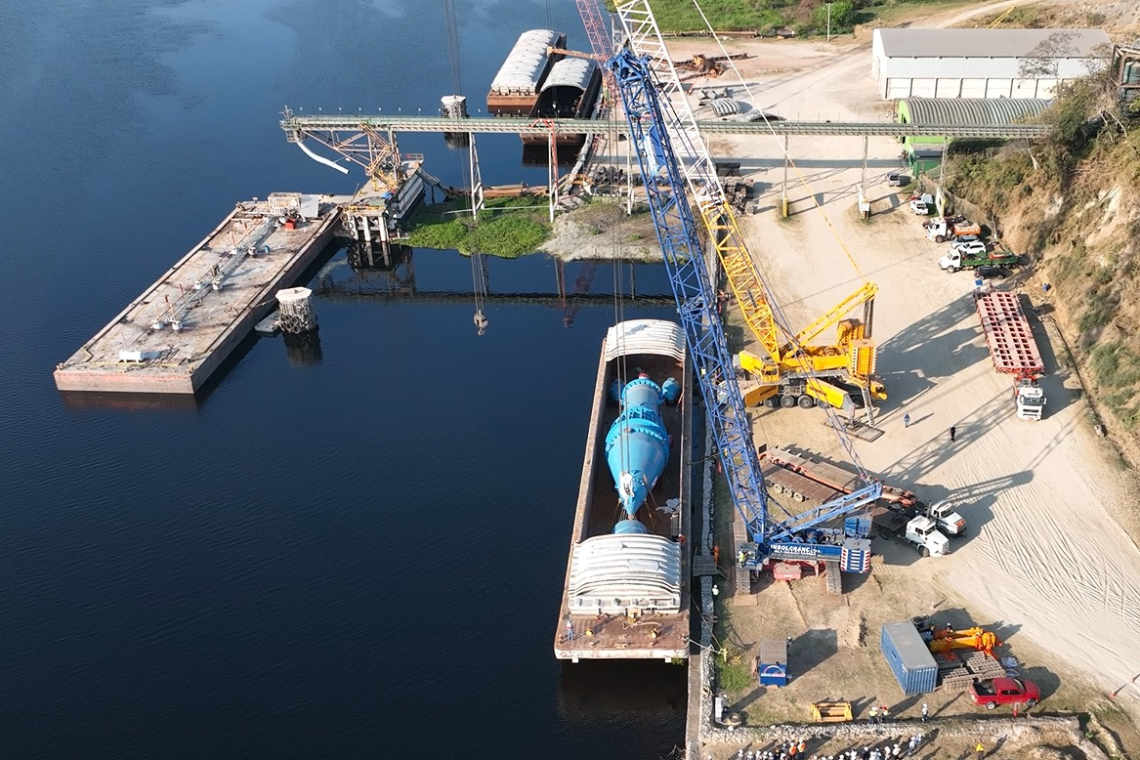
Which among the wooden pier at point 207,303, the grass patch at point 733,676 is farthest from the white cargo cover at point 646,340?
the wooden pier at point 207,303

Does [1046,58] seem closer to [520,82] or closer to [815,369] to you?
[520,82]

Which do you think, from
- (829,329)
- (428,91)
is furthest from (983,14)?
(829,329)

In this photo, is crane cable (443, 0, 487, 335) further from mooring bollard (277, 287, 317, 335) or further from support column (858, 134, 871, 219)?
support column (858, 134, 871, 219)

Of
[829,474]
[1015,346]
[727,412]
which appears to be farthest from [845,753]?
[1015,346]

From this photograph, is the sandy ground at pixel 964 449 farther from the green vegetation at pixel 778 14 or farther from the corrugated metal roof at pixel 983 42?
the green vegetation at pixel 778 14

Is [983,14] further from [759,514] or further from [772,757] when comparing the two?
[772,757]

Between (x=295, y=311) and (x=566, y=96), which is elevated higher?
(x=566, y=96)
